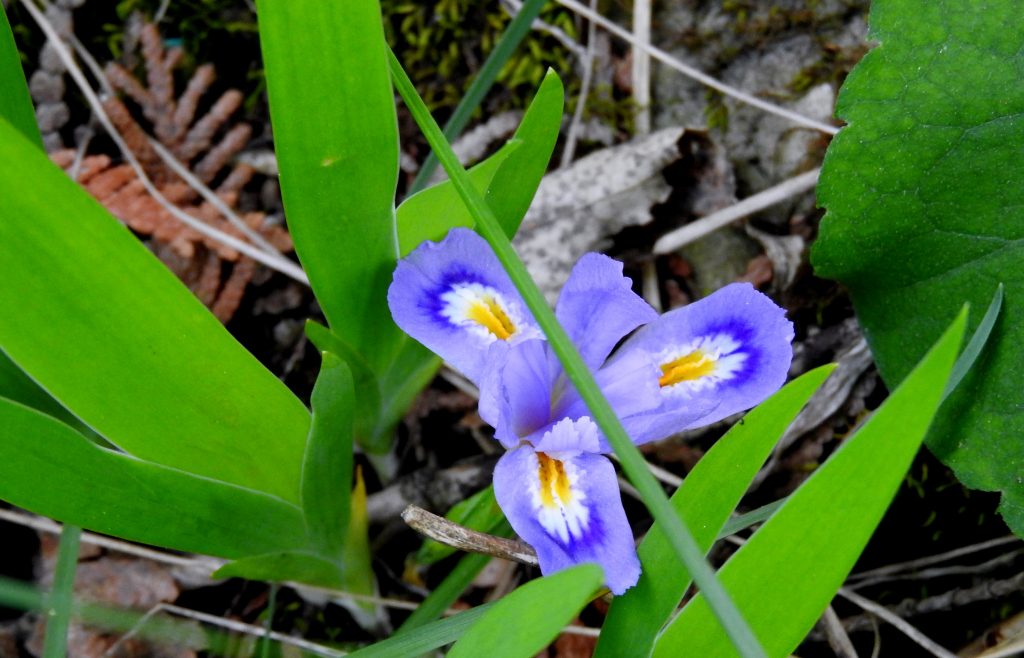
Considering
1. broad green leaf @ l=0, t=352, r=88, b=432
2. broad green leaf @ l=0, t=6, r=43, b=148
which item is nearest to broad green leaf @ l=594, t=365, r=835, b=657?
broad green leaf @ l=0, t=352, r=88, b=432

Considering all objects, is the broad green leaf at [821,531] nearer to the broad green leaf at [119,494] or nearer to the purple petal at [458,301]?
the purple petal at [458,301]

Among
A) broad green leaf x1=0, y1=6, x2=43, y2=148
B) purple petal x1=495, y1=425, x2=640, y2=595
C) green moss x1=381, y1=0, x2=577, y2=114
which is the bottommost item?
purple petal x1=495, y1=425, x2=640, y2=595

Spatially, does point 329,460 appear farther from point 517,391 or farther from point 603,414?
point 603,414

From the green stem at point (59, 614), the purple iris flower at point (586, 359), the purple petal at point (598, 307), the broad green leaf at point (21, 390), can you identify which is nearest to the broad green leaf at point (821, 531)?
the purple iris flower at point (586, 359)

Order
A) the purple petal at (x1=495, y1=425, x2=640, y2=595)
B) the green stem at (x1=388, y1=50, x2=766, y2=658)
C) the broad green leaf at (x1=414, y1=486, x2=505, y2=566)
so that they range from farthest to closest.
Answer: the broad green leaf at (x1=414, y1=486, x2=505, y2=566), the purple petal at (x1=495, y1=425, x2=640, y2=595), the green stem at (x1=388, y1=50, x2=766, y2=658)

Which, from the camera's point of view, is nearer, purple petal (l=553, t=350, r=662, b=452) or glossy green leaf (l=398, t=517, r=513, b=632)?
purple petal (l=553, t=350, r=662, b=452)

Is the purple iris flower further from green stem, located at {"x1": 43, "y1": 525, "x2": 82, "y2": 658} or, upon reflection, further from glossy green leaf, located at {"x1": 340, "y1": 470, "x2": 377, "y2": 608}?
green stem, located at {"x1": 43, "y1": 525, "x2": 82, "y2": 658}
